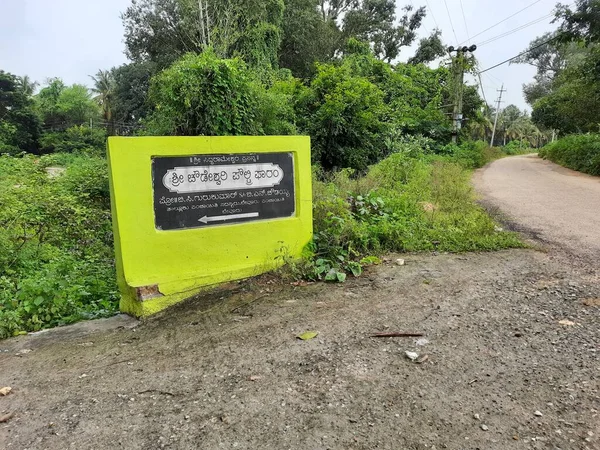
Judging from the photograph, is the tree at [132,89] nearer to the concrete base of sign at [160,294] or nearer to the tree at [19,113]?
the tree at [19,113]

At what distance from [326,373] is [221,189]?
6.50 feet

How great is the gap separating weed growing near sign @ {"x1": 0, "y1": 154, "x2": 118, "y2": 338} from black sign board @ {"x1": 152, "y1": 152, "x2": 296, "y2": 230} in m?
1.12

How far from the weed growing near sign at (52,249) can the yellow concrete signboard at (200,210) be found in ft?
2.14

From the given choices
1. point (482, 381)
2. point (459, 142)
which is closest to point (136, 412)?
point (482, 381)

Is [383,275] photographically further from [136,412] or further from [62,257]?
[62,257]

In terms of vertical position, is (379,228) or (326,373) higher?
(379,228)

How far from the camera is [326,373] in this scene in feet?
8.21

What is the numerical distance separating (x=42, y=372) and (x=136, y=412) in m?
0.93

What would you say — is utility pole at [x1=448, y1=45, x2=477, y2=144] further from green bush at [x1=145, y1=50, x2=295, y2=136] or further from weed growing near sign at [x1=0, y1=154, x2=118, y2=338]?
weed growing near sign at [x1=0, y1=154, x2=118, y2=338]

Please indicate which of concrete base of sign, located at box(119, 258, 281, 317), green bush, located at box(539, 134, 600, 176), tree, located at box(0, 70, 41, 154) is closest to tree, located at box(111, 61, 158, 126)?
tree, located at box(0, 70, 41, 154)

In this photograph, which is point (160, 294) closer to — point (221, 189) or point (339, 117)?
point (221, 189)

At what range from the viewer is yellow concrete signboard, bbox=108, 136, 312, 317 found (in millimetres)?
3424

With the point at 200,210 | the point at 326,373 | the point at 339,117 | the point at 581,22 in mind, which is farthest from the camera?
the point at 581,22

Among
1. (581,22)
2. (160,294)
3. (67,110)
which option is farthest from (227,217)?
(67,110)
